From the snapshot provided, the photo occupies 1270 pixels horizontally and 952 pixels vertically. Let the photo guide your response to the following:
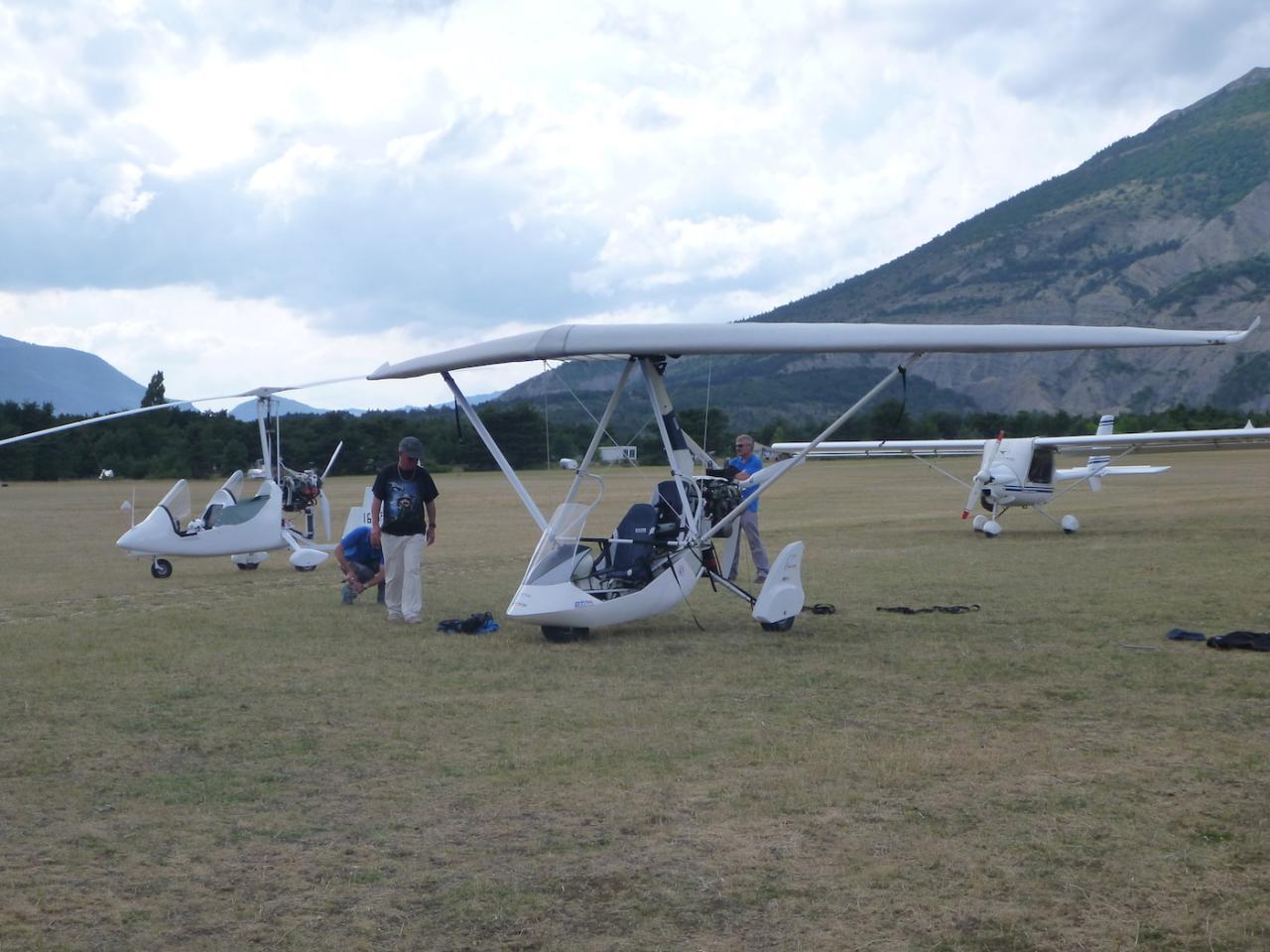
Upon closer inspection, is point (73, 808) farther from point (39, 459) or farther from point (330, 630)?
point (39, 459)

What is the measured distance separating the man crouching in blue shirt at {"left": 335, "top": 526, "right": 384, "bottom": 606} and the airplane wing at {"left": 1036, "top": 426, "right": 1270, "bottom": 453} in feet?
43.4

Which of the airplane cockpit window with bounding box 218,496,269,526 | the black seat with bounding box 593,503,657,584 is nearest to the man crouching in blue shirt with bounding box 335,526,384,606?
the black seat with bounding box 593,503,657,584

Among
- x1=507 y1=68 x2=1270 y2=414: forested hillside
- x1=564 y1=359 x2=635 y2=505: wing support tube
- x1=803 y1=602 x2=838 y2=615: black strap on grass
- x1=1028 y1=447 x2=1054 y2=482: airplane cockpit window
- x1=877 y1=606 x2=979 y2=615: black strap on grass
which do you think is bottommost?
x1=877 y1=606 x2=979 y2=615: black strap on grass

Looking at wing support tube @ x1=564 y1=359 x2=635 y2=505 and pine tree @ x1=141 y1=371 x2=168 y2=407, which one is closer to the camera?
wing support tube @ x1=564 y1=359 x2=635 y2=505

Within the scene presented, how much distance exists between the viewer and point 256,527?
52.4ft

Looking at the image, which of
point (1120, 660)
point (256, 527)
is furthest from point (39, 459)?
point (1120, 660)

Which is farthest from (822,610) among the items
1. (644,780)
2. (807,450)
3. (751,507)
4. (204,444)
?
(204,444)

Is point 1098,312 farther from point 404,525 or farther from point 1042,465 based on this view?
point 404,525

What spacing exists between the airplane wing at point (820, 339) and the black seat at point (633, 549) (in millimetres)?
1325

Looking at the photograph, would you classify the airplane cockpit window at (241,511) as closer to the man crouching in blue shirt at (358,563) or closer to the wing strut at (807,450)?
the man crouching in blue shirt at (358,563)

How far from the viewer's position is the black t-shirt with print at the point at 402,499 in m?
11.2

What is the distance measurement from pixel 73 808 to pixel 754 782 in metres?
2.92

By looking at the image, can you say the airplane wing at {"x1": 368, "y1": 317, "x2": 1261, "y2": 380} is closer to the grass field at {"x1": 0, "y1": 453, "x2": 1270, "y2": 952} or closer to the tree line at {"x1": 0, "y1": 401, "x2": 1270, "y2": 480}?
the grass field at {"x1": 0, "y1": 453, "x2": 1270, "y2": 952}

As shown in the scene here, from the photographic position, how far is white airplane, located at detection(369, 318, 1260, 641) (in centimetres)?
974
